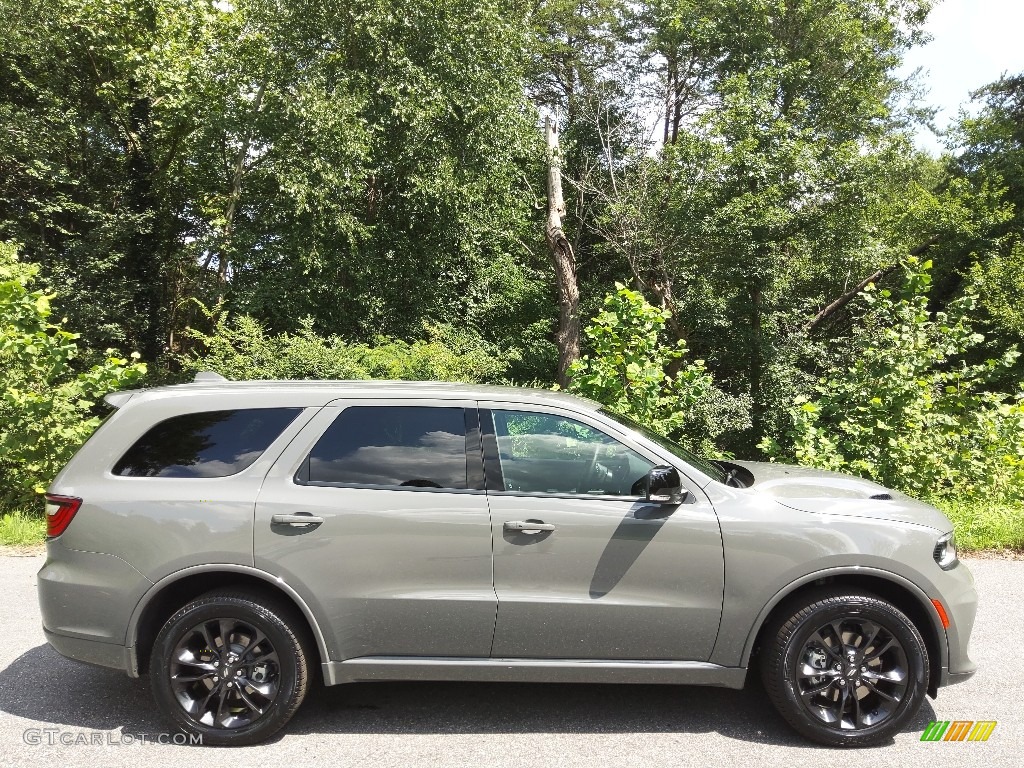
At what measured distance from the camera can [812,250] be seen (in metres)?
16.8

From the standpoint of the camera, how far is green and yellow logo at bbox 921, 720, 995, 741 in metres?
3.75

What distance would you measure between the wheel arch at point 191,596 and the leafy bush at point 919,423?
6131 mm

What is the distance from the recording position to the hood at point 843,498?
379 cm

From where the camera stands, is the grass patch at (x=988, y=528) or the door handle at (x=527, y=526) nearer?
the door handle at (x=527, y=526)

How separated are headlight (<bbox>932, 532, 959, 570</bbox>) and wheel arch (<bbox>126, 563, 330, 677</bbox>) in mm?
3035

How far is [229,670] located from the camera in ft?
12.1

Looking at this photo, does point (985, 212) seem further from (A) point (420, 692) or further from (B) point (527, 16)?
(A) point (420, 692)

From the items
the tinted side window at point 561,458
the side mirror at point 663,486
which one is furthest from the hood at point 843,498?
the tinted side window at point 561,458

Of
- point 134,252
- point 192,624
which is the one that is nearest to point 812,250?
point 192,624

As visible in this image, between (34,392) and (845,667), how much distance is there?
804cm

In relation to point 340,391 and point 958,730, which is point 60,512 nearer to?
point 340,391

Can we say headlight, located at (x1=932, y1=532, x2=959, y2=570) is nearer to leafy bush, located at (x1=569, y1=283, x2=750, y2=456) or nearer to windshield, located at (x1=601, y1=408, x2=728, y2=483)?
windshield, located at (x1=601, y1=408, x2=728, y2=483)

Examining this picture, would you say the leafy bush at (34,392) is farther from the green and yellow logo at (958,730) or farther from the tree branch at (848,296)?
the tree branch at (848,296)

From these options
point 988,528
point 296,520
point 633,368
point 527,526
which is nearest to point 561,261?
point 633,368
